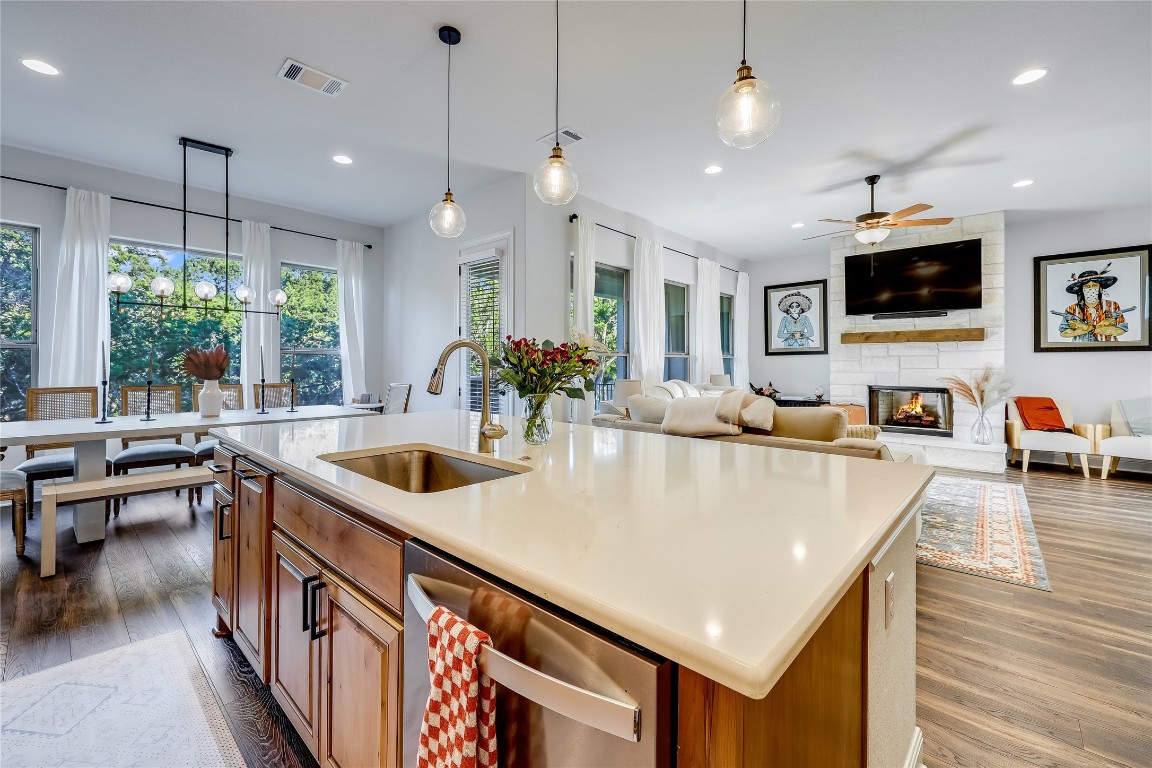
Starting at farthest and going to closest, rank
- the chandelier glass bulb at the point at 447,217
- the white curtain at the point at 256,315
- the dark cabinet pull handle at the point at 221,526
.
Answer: the white curtain at the point at 256,315 < the chandelier glass bulb at the point at 447,217 < the dark cabinet pull handle at the point at 221,526

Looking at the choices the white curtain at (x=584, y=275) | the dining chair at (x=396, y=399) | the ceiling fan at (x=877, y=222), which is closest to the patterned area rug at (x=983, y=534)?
the ceiling fan at (x=877, y=222)

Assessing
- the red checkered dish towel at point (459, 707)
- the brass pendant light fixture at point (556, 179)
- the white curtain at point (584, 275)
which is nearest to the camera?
the red checkered dish towel at point (459, 707)

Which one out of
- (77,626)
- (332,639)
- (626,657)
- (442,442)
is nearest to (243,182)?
(77,626)

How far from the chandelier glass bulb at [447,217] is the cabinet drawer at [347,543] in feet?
6.53

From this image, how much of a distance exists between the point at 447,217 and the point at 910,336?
588 cm

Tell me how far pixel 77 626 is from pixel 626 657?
2.82 m

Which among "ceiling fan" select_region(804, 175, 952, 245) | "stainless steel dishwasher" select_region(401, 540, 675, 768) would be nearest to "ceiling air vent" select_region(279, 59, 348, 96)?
"stainless steel dishwasher" select_region(401, 540, 675, 768)

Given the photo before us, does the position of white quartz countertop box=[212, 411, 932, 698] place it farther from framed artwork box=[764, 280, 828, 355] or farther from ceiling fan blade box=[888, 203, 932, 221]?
framed artwork box=[764, 280, 828, 355]

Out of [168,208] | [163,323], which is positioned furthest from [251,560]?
[168,208]

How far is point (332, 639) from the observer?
1.17 metres

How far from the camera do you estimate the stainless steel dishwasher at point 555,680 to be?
554mm

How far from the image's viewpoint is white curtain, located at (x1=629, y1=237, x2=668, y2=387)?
226 inches

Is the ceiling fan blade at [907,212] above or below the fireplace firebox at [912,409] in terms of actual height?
above

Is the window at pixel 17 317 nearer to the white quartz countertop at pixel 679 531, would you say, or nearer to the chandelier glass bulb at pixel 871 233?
the white quartz countertop at pixel 679 531
